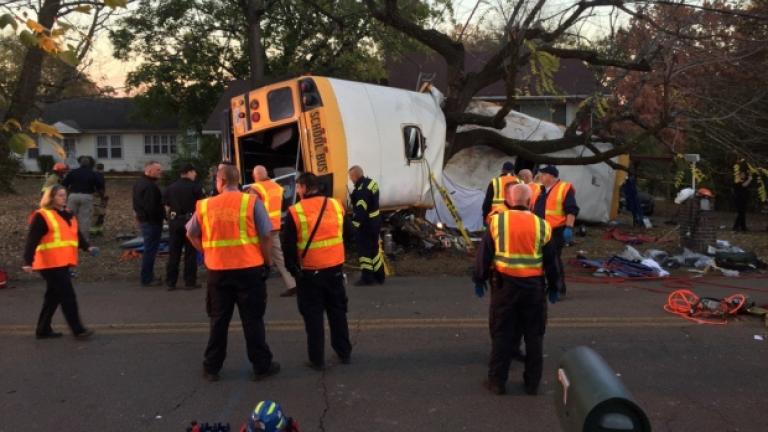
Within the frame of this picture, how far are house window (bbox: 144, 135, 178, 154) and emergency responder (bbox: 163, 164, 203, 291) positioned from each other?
3394cm

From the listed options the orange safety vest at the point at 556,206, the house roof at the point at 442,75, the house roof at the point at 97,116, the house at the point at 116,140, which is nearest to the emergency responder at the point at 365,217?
the orange safety vest at the point at 556,206

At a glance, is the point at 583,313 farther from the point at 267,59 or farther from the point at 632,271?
the point at 267,59

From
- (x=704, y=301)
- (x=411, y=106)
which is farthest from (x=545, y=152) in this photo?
(x=704, y=301)

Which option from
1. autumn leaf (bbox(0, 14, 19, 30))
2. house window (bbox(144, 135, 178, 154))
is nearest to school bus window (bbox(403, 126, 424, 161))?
autumn leaf (bbox(0, 14, 19, 30))

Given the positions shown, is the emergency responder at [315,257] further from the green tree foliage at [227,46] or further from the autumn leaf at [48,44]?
the green tree foliage at [227,46]

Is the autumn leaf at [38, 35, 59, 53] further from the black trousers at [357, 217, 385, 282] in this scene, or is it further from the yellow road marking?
the black trousers at [357, 217, 385, 282]

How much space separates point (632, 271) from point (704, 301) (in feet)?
8.07

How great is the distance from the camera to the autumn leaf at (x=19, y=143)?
9.88 feet

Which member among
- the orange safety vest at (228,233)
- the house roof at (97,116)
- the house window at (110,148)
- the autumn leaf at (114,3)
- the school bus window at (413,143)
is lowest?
the orange safety vest at (228,233)

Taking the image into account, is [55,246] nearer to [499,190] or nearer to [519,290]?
[519,290]

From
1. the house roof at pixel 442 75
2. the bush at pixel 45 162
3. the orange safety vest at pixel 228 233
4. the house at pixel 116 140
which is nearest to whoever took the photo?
the orange safety vest at pixel 228 233

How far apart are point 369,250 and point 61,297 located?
3.99 m

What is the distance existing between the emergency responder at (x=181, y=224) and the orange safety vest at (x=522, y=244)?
5.28m

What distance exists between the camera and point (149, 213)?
30.1 ft
